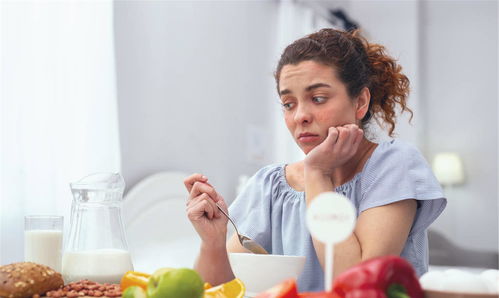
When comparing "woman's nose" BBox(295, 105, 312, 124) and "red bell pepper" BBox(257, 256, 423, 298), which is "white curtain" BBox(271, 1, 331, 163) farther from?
"red bell pepper" BBox(257, 256, 423, 298)

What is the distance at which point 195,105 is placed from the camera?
9.05 feet

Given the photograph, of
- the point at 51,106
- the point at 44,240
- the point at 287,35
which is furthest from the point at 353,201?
the point at 287,35

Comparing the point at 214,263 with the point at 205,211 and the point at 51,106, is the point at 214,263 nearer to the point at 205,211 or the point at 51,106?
the point at 205,211

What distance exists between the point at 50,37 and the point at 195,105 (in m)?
0.98

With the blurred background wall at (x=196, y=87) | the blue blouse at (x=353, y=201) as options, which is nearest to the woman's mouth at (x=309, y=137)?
the blue blouse at (x=353, y=201)

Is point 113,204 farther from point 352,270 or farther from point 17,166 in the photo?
point 17,166

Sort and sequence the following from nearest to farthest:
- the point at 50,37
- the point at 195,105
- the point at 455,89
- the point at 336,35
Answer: the point at 336,35 → the point at 50,37 → the point at 195,105 → the point at 455,89

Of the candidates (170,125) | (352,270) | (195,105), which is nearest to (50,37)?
(170,125)


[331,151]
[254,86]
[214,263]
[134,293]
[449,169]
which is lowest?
[449,169]

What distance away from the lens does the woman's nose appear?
1.23 m

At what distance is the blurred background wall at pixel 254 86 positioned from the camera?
246 cm

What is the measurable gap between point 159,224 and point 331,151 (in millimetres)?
1359

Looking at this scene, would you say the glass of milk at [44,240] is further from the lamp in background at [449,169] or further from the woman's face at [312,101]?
the lamp in background at [449,169]

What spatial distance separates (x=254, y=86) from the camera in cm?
330
